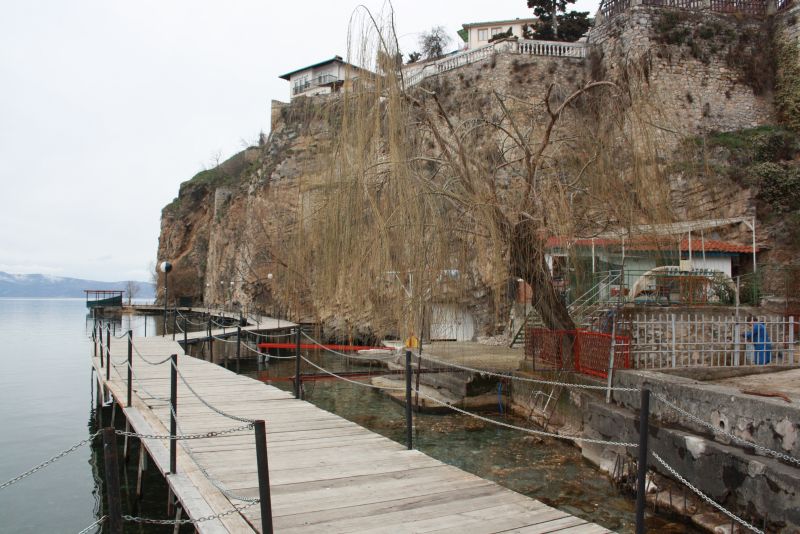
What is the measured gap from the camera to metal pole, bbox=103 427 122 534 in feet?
9.60

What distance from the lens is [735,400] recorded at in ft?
19.9

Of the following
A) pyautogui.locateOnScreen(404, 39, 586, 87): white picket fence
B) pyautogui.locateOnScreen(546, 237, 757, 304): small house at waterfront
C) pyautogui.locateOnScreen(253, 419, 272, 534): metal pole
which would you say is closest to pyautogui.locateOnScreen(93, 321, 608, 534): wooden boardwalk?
pyautogui.locateOnScreen(253, 419, 272, 534): metal pole

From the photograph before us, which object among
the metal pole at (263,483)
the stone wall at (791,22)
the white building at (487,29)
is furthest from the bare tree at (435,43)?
the metal pole at (263,483)

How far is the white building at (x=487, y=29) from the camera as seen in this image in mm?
49500

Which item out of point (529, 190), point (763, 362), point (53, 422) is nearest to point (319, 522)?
point (529, 190)

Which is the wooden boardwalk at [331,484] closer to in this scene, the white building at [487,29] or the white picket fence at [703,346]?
the white picket fence at [703,346]

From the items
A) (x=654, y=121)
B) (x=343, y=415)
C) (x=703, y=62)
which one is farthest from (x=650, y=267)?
(x=703, y=62)

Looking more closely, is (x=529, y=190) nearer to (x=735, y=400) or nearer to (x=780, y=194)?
(x=735, y=400)

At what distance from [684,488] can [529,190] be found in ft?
13.3

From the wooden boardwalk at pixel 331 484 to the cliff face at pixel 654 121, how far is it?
1832 millimetres

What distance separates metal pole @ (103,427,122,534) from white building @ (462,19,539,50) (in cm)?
4988

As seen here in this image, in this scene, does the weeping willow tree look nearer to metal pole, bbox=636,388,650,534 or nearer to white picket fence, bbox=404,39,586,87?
metal pole, bbox=636,388,650,534

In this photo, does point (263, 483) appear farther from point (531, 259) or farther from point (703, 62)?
point (703, 62)

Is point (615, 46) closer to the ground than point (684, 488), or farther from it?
farther from it
